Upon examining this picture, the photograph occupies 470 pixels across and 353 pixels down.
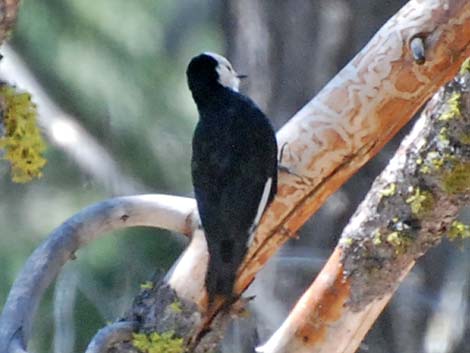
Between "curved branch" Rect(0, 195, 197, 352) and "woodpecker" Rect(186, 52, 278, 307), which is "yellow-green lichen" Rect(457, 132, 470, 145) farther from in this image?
"curved branch" Rect(0, 195, 197, 352)

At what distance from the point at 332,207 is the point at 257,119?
0.96 meters

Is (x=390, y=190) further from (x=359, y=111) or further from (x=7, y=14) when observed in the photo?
(x=7, y=14)

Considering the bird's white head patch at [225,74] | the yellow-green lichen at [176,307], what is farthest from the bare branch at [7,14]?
the bird's white head patch at [225,74]

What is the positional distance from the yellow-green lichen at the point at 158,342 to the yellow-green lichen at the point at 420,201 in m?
0.47

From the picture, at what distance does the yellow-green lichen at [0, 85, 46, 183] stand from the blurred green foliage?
229 cm

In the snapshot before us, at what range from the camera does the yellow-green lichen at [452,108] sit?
6.82ft

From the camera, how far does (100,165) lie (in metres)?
4.09

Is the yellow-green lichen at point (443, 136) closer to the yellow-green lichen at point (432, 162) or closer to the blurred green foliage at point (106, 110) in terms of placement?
the yellow-green lichen at point (432, 162)

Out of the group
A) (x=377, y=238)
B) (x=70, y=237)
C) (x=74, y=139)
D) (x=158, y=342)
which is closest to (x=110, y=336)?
(x=158, y=342)

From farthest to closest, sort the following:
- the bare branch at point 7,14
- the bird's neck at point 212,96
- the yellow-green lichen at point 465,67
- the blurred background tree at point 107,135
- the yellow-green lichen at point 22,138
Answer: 1. the blurred background tree at point 107,135
2. the bird's neck at point 212,96
3. the yellow-green lichen at point 465,67
4. the yellow-green lichen at point 22,138
5. the bare branch at point 7,14

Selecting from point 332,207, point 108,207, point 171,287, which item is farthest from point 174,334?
point 332,207

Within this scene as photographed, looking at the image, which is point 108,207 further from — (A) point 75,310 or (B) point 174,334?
(A) point 75,310

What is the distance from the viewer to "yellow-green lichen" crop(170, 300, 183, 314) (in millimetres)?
2229

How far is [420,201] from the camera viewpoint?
216 centimetres
